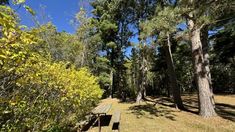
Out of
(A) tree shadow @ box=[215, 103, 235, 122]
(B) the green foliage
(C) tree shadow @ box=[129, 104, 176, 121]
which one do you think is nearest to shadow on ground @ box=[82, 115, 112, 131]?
(B) the green foliage

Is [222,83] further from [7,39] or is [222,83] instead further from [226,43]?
[7,39]

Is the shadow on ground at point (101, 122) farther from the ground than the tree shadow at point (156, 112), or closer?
closer

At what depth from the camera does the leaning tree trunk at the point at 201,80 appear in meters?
→ 11.4

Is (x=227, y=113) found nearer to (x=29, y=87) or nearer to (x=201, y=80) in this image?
(x=201, y=80)

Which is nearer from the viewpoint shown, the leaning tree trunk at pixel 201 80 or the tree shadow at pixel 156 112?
the leaning tree trunk at pixel 201 80

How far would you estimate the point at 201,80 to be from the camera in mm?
11648

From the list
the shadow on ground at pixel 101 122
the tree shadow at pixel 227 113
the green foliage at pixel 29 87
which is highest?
the green foliage at pixel 29 87

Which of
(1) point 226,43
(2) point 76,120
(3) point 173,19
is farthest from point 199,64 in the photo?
(1) point 226,43

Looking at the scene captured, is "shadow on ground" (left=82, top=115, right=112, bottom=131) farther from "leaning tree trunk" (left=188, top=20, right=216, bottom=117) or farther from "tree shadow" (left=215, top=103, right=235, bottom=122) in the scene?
"tree shadow" (left=215, top=103, right=235, bottom=122)

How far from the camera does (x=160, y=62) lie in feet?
98.9

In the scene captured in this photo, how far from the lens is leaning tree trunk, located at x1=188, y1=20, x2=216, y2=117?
37.4 feet

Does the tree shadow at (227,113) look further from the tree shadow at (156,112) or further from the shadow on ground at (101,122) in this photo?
the shadow on ground at (101,122)

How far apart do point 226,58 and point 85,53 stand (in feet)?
53.4

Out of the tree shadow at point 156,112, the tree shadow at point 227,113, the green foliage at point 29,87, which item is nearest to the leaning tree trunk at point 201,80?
the tree shadow at point 227,113
